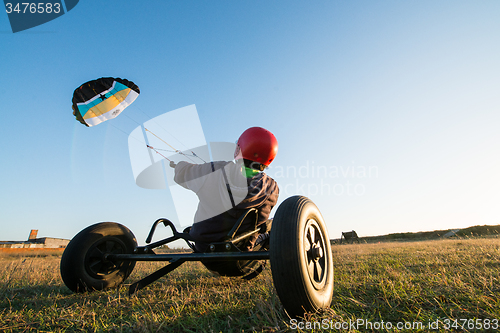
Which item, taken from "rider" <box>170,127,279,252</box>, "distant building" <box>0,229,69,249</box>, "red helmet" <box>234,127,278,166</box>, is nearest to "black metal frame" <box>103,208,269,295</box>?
"rider" <box>170,127,279,252</box>

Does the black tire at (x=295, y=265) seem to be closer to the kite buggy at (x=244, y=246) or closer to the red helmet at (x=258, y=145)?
the kite buggy at (x=244, y=246)

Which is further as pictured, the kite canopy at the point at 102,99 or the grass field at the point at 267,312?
the kite canopy at the point at 102,99

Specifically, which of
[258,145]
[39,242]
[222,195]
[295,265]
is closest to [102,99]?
[258,145]

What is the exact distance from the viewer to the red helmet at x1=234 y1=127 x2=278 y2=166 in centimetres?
351

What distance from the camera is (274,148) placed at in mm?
3617

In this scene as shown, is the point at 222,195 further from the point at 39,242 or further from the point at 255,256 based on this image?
the point at 39,242

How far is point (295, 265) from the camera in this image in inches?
69.2

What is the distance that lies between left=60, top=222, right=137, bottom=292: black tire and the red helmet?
1.99 metres

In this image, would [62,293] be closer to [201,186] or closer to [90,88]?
→ [201,186]

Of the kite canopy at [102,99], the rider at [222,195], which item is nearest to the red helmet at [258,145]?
the rider at [222,195]

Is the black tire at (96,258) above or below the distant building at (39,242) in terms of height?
above

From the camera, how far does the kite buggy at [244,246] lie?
180 centimetres

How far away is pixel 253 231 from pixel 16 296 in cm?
275

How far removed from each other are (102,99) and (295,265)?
8.17m
